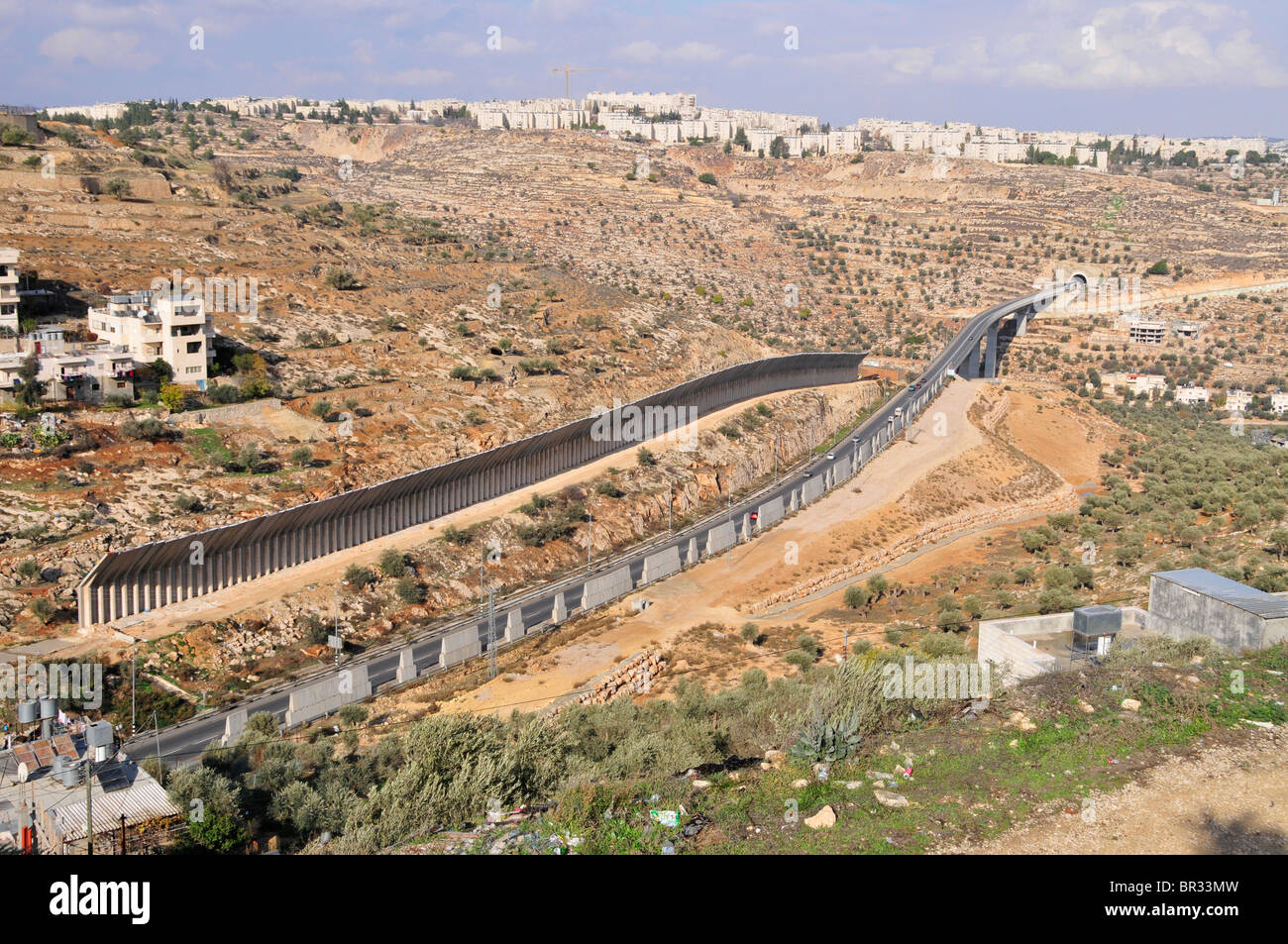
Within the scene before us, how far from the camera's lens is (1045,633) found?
23641 mm

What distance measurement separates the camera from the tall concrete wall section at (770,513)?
44406 mm

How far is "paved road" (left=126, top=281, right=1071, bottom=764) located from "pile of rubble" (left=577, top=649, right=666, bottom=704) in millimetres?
5268

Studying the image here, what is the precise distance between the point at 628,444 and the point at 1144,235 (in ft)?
228

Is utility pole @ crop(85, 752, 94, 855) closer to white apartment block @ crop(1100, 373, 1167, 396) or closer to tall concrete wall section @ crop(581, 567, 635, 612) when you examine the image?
tall concrete wall section @ crop(581, 567, 635, 612)

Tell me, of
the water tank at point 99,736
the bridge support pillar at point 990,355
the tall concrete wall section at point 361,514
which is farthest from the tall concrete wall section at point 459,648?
the bridge support pillar at point 990,355

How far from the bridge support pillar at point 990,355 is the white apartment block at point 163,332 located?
5719 centimetres

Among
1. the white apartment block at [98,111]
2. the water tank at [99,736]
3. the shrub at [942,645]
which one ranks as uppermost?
the white apartment block at [98,111]

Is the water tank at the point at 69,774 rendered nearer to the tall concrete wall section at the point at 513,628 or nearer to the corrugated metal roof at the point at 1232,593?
the tall concrete wall section at the point at 513,628

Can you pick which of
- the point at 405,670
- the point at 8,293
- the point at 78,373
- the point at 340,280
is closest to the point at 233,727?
the point at 405,670

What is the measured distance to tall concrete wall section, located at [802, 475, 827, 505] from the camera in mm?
48500

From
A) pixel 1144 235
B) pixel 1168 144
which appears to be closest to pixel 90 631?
pixel 1144 235

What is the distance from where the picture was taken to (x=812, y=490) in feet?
161

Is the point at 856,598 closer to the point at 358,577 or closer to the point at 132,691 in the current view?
the point at 358,577

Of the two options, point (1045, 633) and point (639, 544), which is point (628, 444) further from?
point (1045, 633)
